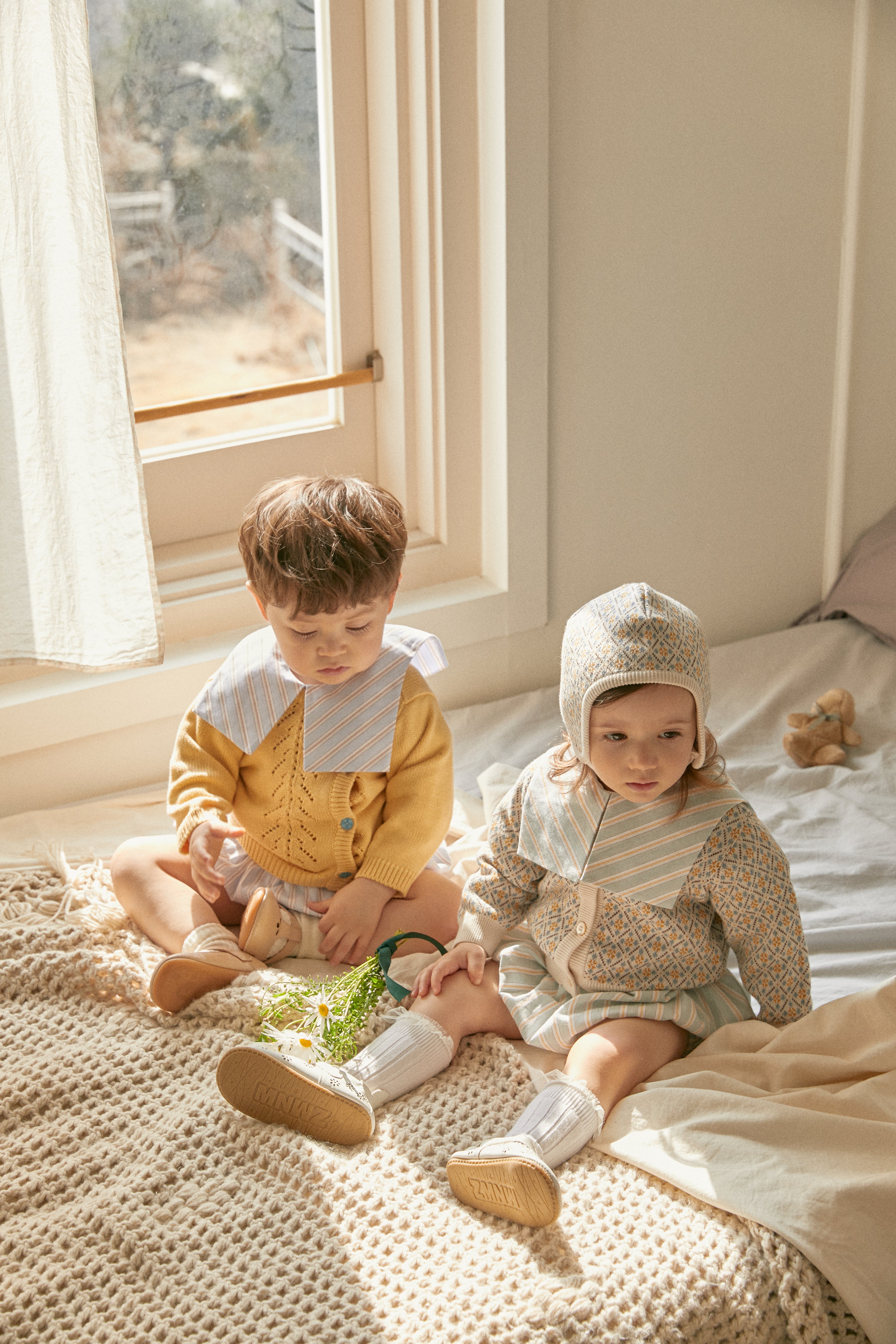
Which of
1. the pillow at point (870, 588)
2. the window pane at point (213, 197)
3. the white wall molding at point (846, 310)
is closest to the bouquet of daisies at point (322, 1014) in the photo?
the window pane at point (213, 197)

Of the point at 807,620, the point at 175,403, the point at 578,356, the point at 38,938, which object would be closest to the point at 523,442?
the point at 578,356

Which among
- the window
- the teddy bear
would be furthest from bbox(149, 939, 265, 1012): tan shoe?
the teddy bear

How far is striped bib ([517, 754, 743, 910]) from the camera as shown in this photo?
1314mm

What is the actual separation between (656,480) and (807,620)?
1.36 ft

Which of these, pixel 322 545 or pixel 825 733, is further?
pixel 825 733

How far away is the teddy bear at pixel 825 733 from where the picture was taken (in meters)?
1.89

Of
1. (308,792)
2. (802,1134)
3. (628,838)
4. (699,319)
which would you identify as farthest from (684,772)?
(699,319)

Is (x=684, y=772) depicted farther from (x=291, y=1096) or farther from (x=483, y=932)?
(x=291, y=1096)

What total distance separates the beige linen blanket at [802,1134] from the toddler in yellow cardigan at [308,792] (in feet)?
1.28

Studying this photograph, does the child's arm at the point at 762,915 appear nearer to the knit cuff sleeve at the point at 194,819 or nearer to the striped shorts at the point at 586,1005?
the striped shorts at the point at 586,1005

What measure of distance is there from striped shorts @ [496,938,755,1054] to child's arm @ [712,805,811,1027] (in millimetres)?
51

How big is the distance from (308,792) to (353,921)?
16 centimetres

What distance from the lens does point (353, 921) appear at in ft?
4.91

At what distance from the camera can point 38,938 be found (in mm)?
1458
